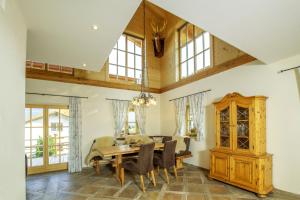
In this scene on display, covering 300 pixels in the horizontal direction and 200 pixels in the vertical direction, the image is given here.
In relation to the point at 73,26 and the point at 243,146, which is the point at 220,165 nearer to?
the point at 243,146

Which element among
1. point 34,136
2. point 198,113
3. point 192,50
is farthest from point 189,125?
point 34,136

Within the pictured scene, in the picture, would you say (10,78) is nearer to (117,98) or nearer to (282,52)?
(282,52)

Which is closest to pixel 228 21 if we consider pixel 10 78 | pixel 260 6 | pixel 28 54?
pixel 260 6

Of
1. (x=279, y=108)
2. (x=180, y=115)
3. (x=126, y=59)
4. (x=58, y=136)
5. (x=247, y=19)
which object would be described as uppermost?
(x=126, y=59)

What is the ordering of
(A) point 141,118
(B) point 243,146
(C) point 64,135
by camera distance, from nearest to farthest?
(B) point 243,146, (C) point 64,135, (A) point 141,118

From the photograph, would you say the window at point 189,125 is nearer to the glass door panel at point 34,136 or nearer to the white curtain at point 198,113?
the white curtain at point 198,113

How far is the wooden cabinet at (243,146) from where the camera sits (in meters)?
3.19

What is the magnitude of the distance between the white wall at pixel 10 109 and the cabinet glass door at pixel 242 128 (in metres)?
3.61

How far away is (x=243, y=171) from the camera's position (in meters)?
3.36

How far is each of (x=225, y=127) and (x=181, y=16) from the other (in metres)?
2.75

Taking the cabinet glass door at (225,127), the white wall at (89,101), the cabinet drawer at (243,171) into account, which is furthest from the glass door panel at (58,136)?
the cabinet drawer at (243,171)

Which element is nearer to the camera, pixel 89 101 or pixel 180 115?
pixel 89 101

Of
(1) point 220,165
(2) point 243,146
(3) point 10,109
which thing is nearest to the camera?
(3) point 10,109

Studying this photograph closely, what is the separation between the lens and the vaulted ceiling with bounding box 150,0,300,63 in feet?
5.91
